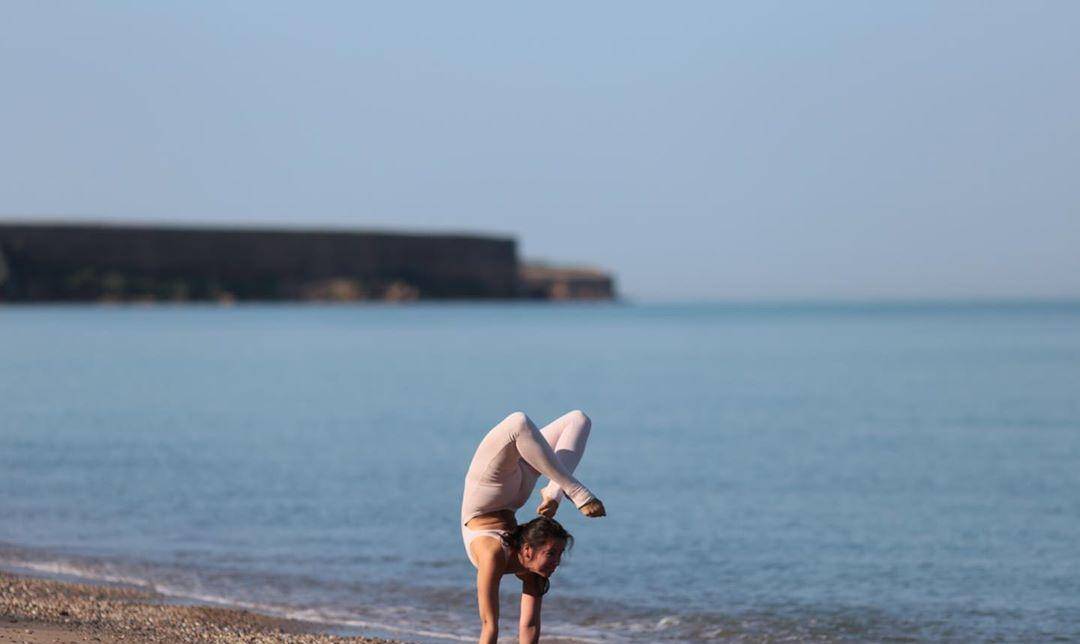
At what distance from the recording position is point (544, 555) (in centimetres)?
691

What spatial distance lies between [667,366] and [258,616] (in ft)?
132

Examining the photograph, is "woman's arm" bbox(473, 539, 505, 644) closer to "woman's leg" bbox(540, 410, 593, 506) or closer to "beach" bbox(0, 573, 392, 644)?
"woman's leg" bbox(540, 410, 593, 506)

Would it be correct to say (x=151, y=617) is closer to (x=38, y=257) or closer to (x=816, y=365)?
(x=816, y=365)

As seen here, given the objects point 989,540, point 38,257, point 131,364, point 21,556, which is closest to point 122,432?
point 21,556

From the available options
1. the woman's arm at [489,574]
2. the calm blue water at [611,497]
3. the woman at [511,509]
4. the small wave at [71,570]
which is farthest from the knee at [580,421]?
the small wave at [71,570]

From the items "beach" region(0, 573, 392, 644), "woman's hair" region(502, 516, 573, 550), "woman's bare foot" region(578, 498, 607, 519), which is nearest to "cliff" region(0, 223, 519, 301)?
"beach" region(0, 573, 392, 644)

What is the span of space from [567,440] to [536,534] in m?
0.42

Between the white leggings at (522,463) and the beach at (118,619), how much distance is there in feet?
7.92

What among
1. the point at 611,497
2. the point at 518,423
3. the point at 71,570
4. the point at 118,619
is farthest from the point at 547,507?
the point at 611,497

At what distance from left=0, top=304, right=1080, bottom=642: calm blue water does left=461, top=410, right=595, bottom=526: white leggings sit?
3.54 m

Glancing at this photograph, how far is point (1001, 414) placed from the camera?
3053 cm

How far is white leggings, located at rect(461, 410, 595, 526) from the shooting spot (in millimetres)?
6590

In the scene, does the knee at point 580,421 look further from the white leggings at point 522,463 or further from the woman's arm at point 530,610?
the woman's arm at point 530,610

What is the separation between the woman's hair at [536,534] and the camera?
6895mm
